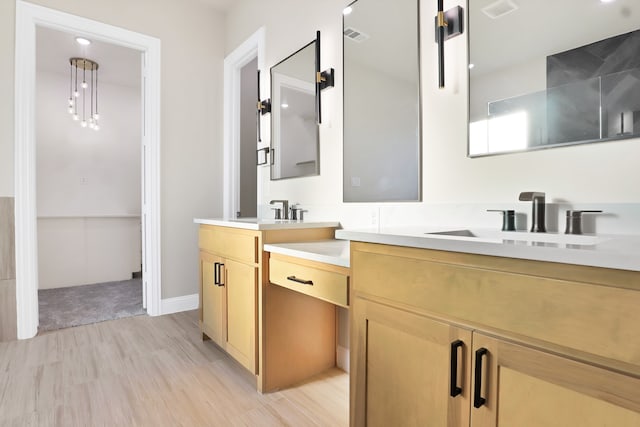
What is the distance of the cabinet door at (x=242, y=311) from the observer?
1.83 metres

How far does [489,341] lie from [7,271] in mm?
3186

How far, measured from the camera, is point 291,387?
1.87 metres

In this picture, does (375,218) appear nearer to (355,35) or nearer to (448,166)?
(448,166)

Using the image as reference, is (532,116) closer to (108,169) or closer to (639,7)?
(639,7)

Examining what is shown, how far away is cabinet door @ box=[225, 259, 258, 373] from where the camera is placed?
1.83m

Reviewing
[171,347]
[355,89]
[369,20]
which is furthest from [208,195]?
[369,20]

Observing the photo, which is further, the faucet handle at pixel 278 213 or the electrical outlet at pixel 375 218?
the faucet handle at pixel 278 213

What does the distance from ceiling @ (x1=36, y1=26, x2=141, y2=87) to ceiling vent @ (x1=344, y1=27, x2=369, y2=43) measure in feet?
8.79

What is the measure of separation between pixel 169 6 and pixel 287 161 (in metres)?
1.98

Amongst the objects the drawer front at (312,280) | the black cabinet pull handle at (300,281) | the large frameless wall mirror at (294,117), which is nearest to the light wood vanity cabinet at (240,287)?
the drawer front at (312,280)

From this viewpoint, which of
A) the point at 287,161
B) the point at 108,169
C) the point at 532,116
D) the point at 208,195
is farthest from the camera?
the point at 108,169

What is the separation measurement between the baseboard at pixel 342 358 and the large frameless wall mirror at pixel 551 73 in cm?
134

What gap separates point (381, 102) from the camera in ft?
6.10

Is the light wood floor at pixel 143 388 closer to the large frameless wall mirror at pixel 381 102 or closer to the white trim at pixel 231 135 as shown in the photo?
the large frameless wall mirror at pixel 381 102
